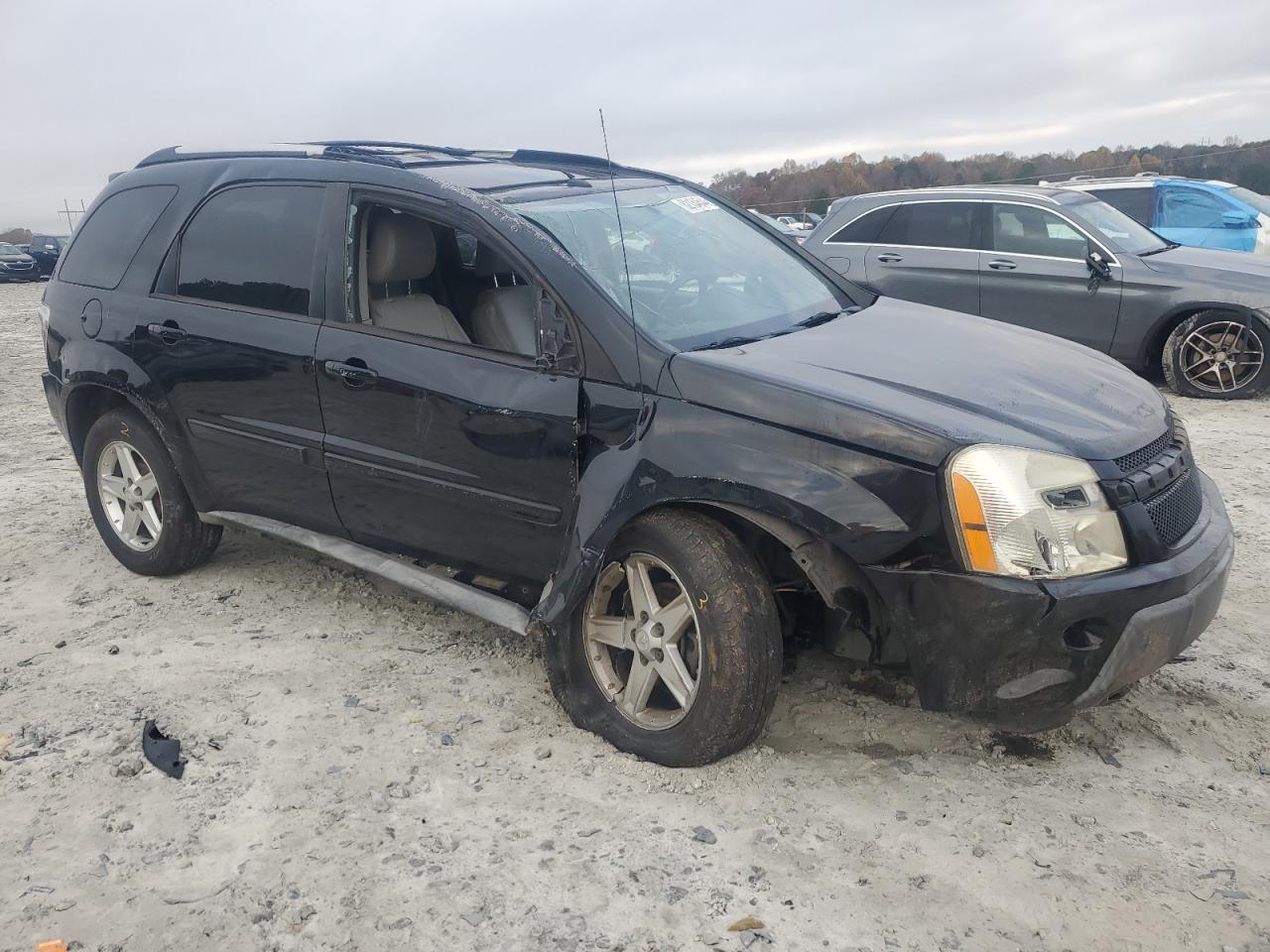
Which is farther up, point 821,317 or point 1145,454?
point 821,317

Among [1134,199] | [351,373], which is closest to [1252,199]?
[1134,199]

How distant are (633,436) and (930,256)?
6986 millimetres

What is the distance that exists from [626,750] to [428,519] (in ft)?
3.42


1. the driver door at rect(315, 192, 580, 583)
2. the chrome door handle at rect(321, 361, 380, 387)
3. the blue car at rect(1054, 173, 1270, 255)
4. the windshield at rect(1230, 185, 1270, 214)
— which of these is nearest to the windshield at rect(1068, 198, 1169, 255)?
the blue car at rect(1054, 173, 1270, 255)

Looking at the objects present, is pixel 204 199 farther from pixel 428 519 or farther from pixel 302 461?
pixel 428 519

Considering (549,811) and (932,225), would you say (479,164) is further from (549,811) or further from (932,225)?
(932,225)

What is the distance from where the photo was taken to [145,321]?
4.52 metres

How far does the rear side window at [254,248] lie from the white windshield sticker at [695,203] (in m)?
1.34

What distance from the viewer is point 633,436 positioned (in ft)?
10.5

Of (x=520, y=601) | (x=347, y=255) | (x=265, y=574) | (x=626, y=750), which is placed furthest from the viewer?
(x=265, y=574)

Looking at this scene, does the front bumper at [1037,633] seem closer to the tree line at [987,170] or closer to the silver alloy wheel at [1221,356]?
the silver alloy wheel at [1221,356]

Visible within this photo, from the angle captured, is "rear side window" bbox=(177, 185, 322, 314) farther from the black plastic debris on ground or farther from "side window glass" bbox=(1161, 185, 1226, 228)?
"side window glass" bbox=(1161, 185, 1226, 228)

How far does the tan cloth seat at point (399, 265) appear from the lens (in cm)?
388

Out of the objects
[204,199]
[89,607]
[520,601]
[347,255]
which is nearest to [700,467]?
[520,601]
